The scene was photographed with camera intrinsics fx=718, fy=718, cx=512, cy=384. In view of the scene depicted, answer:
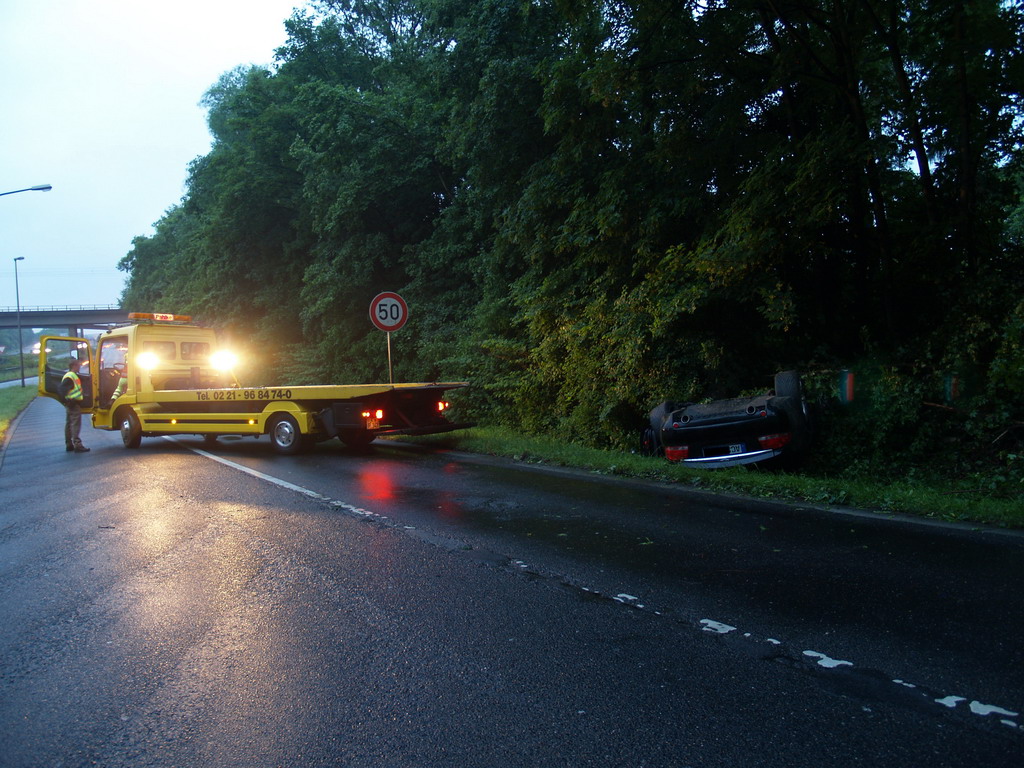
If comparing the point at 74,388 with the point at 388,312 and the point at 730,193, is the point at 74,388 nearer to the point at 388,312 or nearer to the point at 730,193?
the point at 388,312

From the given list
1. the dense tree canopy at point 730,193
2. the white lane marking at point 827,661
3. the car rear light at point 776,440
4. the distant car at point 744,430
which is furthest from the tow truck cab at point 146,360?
the white lane marking at point 827,661

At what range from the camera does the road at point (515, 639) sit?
293 cm

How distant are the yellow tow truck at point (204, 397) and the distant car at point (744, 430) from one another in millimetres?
5045

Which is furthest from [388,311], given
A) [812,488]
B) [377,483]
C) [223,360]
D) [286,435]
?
[812,488]

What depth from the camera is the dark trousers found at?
14773 mm

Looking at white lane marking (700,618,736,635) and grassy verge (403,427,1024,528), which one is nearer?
white lane marking (700,618,736,635)

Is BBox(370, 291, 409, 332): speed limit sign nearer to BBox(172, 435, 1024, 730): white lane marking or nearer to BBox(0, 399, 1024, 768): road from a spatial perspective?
BBox(172, 435, 1024, 730): white lane marking

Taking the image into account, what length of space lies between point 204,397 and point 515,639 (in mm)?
11379

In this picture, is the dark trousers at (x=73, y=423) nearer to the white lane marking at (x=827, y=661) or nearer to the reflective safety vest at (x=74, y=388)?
the reflective safety vest at (x=74, y=388)

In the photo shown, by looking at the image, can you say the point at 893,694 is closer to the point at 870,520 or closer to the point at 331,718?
the point at 331,718

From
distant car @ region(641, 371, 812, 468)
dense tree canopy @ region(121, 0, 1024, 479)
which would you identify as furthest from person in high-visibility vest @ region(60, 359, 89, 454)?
distant car @ region(641, 371, 812, 468)

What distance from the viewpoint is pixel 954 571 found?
4.80 metres

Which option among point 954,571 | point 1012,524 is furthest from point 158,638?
point 1012,524

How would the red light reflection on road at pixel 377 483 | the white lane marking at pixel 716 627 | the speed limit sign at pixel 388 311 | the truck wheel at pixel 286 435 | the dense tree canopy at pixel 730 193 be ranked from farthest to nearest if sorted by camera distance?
1. the speed limit sign at pixel 388 311
2. the truck wheel at pixel 286 435
3. the dense tree canopy at pixel 730 193
4. the red light reflection on road at pixel 377 483
5. the white lane marking at pixel 716 627
